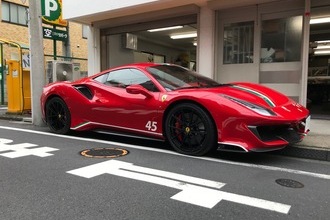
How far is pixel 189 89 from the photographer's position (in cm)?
476

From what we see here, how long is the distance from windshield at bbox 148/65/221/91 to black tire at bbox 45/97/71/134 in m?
1.97

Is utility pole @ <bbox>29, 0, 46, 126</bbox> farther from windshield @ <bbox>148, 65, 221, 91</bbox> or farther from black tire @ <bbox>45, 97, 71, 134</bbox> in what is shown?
windshield @ <bbox>148, 65, 221, 91</bbox>

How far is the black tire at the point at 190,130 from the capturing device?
4426mm

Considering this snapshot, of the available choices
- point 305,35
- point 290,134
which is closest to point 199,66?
point 305,35

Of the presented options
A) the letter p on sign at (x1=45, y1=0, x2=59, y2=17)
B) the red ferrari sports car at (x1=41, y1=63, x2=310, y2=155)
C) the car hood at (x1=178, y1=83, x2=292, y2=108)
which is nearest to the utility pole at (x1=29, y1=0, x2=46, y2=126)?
the letter p on sign at (x1=45, y1=0, x2=59, y2=17)

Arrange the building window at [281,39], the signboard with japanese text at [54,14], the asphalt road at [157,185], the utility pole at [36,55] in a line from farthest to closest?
the signboard with japanese text at [54,14] < the utility pole at [36,55] < the building window at [281,39] < the asphalt road at [157,185]

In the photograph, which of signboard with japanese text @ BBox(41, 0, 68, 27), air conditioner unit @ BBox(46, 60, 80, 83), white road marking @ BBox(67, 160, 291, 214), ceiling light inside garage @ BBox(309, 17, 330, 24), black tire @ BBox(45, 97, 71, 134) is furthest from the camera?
signboard with japanese text @ BBox(41, 0, 68, 27)

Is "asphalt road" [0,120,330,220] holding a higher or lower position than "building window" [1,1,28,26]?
lower

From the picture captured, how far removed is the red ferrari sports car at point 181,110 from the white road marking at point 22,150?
37.4 inches

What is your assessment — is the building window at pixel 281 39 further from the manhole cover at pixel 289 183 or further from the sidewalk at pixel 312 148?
the manhole cover at pixel 289 183

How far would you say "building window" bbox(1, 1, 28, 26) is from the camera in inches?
781

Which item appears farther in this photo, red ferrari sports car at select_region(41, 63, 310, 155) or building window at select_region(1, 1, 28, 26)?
building window at select_region(1, 1, 28, 26)

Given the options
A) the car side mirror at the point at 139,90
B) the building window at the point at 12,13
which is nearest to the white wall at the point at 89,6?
the car side mirror at the point at 139,90

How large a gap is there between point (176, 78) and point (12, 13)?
1848 cm
